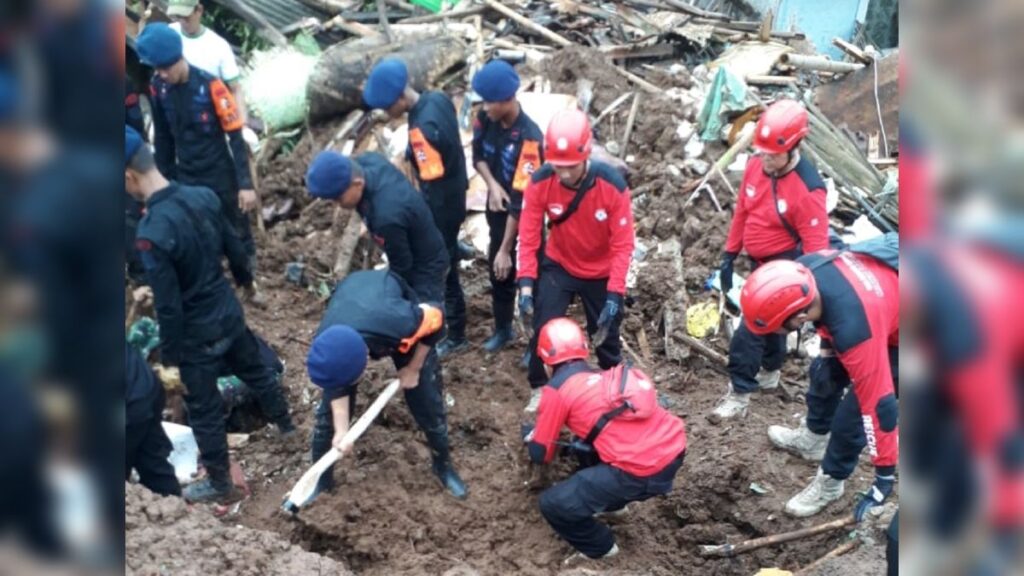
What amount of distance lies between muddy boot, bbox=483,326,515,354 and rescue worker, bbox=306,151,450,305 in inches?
58.0

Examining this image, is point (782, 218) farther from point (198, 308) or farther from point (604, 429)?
point (198, 308)

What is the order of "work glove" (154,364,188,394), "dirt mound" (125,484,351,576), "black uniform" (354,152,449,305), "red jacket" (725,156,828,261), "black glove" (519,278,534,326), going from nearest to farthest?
"dirt mound" (125,484,351,576)
"black uniform" (354,152,449,305)
"red jacket" (725,156,828,261)
"work glove" (154,364,188,394)
"black glove" (519,278,534,326)

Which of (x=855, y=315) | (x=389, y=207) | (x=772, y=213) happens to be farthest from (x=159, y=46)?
(x=855, y=315)

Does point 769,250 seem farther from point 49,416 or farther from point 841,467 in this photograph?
point 49,416

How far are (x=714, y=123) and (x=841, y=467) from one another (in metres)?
4.72

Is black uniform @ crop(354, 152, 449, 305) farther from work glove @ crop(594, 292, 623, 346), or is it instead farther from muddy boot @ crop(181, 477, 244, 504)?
muddy boot @ crop(181, 477, 244, 504)

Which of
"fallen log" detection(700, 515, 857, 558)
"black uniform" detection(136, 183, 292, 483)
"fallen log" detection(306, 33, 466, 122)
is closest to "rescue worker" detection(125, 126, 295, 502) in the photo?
"black uniform" detection(136, 183, 292, 483)

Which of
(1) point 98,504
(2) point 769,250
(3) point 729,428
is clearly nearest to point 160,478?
(3) point 729,428

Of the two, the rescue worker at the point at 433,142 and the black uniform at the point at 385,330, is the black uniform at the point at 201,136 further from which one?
the black uniform at the point at 385,330

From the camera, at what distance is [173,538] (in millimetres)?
3670

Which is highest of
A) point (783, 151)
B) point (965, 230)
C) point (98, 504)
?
point (965, 230)

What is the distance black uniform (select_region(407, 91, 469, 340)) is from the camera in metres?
5.99

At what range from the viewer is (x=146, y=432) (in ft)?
15.1

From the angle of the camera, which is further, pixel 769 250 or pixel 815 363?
pixel 769 250
